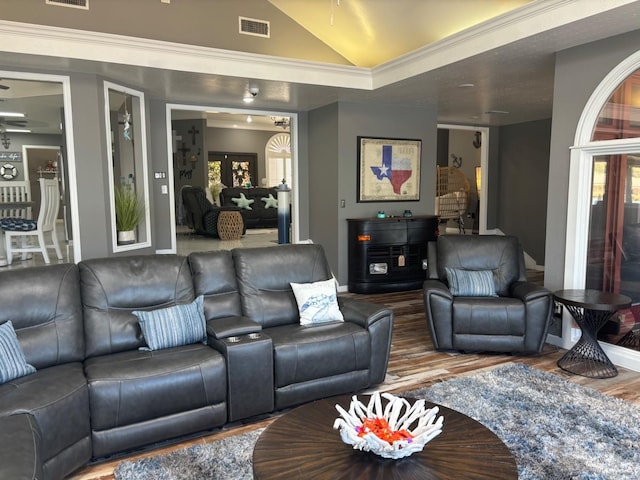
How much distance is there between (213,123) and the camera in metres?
13.0

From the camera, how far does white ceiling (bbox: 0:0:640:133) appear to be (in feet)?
11.6

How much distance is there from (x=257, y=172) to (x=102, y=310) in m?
11.6

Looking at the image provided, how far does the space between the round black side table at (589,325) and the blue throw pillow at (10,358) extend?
356cm

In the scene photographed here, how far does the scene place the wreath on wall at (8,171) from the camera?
8277 mm

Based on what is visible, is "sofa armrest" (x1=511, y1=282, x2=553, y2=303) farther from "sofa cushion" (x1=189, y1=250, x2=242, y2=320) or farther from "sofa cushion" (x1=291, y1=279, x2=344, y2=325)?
"sofa cushion" (x1=189, y1=250, x2=242, y2=320)

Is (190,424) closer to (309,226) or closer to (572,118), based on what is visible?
(572,118)

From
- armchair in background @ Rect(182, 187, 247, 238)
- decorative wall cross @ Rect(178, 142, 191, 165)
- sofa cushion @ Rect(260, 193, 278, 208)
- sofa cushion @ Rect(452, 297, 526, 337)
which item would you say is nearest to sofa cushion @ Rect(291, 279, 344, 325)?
sofa cushion @ Rect(452, 297, 526, 337)

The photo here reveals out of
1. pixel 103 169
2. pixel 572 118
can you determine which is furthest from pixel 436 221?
pixel 103 169

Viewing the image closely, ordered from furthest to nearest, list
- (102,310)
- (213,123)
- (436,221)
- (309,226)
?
(213,123)
(309,226)
(436,221)
(102,310)

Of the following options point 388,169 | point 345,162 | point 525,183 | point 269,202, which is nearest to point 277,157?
point 269,202

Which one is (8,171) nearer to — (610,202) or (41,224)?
(41,224)

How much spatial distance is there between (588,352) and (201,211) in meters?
7.87

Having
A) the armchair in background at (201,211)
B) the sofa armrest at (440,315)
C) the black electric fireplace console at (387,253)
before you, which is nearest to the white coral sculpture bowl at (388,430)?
the sofa armrest at (440,315)

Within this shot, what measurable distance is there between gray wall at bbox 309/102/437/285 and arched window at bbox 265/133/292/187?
7.26 m
